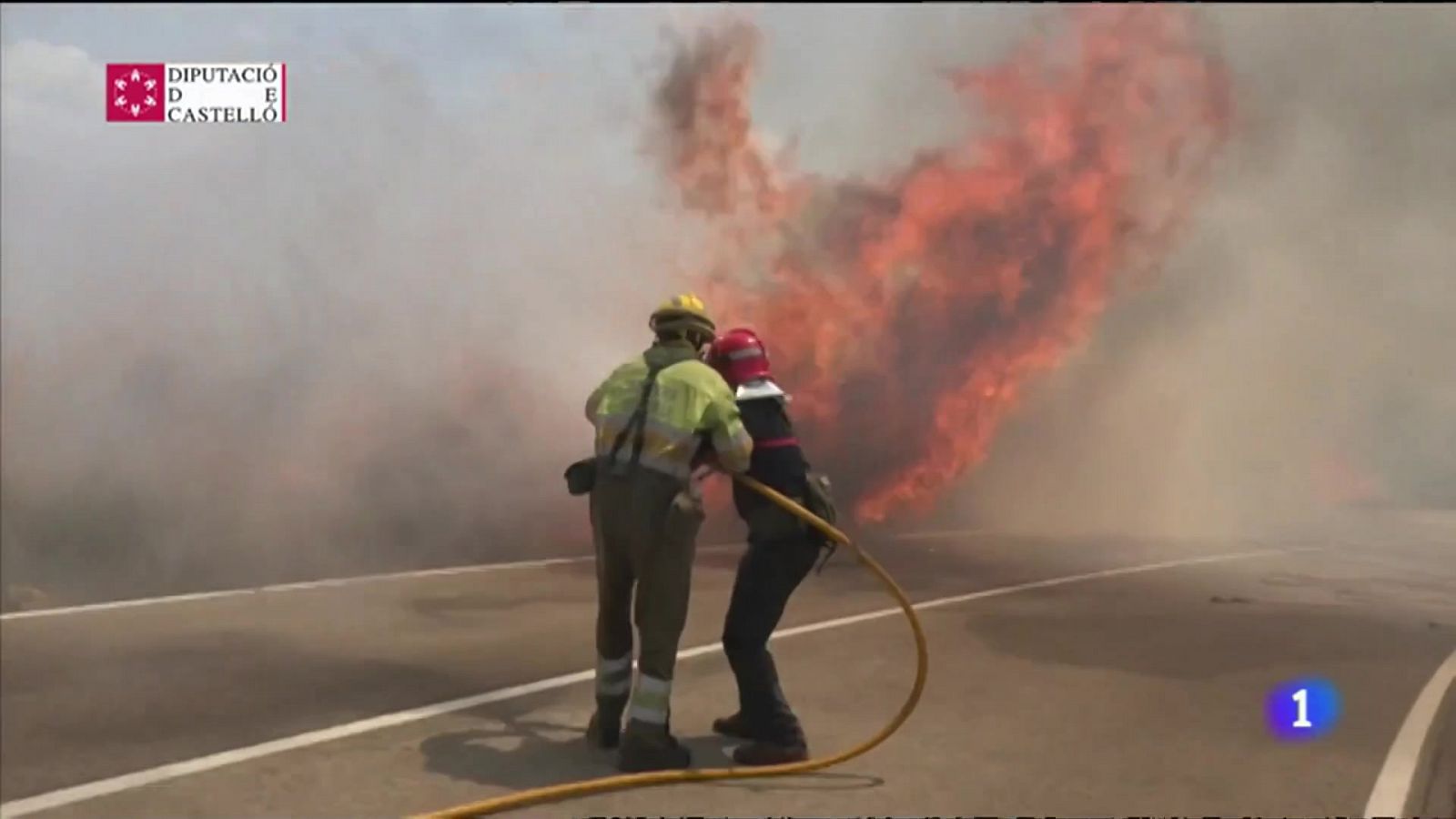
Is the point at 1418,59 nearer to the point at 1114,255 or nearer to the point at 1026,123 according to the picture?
the point at 1114,255

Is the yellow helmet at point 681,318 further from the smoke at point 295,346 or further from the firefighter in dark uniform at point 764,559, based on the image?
the smoke at point 295,346

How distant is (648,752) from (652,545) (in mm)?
698

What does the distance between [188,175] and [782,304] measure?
4684 millimetres

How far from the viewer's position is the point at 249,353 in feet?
26.1

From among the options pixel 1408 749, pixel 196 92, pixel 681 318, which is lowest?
pixel 1408 749

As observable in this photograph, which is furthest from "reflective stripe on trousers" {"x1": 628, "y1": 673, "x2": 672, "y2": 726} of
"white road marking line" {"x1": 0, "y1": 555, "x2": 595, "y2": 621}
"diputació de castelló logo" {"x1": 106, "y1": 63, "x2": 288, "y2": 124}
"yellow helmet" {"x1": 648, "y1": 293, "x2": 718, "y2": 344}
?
"diputació de castelló logo" {"x1": 106, "y1": 63, "x2": 288, "y2": 124}

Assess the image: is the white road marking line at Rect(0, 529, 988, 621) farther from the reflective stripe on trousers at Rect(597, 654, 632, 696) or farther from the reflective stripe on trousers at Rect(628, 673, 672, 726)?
the reflective stripe on trousers at Rect(628, 673, 672, 726)

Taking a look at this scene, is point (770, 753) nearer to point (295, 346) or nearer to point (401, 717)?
point (401, 717)

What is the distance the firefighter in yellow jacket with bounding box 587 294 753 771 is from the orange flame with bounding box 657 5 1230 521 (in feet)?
12.7

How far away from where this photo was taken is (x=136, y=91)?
21.1ft

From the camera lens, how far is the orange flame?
6.82m

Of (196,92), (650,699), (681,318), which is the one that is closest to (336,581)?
(196,92)

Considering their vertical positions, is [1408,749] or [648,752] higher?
[648,752]

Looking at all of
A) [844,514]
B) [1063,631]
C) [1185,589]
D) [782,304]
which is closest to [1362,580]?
[1185,589]
